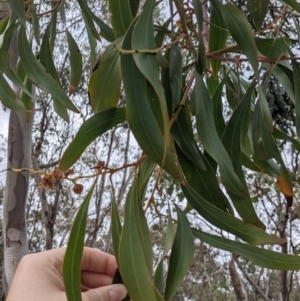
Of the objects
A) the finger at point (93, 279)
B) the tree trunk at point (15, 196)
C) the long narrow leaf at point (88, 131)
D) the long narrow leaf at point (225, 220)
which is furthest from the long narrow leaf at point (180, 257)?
the tree trunk at point (15, 196)

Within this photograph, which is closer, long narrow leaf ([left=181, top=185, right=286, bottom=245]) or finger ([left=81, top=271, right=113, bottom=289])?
long narrow leaf ([left=181, top=185, right=286, bottom=245])

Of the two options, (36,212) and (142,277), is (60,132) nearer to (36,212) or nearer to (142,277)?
(36,212)

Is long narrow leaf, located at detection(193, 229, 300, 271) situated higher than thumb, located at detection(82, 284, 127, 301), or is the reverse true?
long narrow leaf, located at detection(193, 229, 300, 271)

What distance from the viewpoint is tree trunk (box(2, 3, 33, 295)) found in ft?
5.93

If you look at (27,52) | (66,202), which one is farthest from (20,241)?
(66,202)

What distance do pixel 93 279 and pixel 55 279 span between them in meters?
0.14

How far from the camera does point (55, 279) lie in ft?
2.42

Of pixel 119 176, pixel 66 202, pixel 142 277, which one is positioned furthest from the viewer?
pixel 66 202

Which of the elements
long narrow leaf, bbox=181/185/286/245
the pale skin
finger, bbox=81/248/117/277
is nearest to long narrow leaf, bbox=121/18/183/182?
long narrow leaf, bbox=181/185/286/245

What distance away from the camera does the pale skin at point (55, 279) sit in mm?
624

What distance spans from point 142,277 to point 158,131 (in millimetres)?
171

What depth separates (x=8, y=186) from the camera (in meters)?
1.91

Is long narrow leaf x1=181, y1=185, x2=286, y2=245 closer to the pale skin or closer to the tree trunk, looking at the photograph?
the pale skin

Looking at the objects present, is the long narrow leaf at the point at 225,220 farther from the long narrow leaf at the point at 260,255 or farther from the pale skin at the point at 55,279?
the pale skin at the point at 55,279
